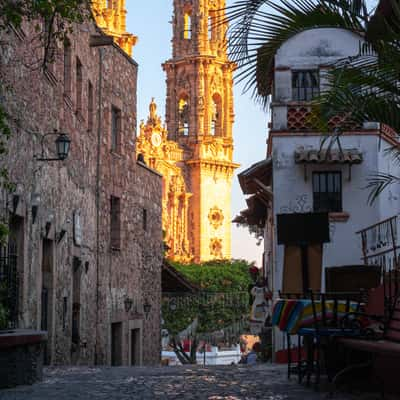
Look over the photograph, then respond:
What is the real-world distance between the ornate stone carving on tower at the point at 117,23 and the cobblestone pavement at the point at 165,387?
2085 inches

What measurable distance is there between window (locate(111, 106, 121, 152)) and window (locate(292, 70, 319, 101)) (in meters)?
4.30

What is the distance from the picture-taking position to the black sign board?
12.2 m

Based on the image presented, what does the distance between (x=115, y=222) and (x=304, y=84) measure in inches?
220

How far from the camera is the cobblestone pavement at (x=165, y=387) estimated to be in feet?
30.3

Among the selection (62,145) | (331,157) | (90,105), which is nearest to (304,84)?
(331,157)

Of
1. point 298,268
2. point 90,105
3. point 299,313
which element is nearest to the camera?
point 299,313

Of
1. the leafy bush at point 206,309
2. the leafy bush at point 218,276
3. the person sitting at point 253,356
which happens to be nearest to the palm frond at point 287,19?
the person sitting at point 253,356

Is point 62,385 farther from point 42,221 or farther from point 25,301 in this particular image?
point 42,221

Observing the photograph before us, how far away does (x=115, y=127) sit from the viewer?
24094 millimetres

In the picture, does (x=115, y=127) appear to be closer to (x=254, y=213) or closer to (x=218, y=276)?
(x=254, y=213)

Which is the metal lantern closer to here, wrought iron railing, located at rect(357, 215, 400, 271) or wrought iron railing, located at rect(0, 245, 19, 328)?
wrought iron railing, located at rect(0, 245, 19, 328)

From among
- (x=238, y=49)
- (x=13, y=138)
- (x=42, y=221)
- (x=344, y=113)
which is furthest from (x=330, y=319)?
(x=42, y=221)

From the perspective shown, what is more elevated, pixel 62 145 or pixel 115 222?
pixel 62 145

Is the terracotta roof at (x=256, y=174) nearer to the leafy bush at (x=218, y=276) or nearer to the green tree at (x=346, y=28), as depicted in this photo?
the green tree at (x=346, y=28)
